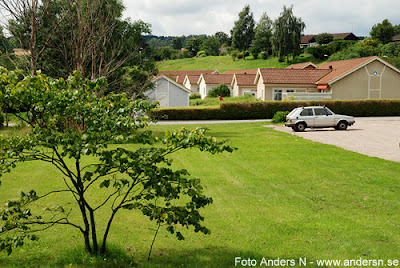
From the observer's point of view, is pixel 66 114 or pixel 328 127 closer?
pixel 66 114

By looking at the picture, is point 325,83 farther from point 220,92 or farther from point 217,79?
point 217,79

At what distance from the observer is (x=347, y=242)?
7.04 m

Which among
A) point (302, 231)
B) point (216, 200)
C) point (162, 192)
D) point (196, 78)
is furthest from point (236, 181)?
point (196, 78)

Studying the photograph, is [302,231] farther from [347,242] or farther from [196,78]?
[196,78]

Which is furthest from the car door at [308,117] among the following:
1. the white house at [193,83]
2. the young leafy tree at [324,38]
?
→ the young leafy tree at [324,38]

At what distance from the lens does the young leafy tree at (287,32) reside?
305 feet

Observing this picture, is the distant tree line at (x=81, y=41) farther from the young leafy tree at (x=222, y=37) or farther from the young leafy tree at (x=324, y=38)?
the young leafy tree at (x=222, y=37)

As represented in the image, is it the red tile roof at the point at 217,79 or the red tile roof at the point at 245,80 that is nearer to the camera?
the red tile roof at the point at 245,80

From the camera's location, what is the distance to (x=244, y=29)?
366ft

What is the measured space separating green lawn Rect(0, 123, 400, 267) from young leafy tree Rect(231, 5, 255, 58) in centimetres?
10034

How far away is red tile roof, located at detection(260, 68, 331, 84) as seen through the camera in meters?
53.4

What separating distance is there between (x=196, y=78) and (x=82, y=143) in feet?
280

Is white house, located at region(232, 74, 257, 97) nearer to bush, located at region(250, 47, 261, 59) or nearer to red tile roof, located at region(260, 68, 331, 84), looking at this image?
red tile roof, located at region(260, 68, 331, 84)

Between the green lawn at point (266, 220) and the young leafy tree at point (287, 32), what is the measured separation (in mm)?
82597
